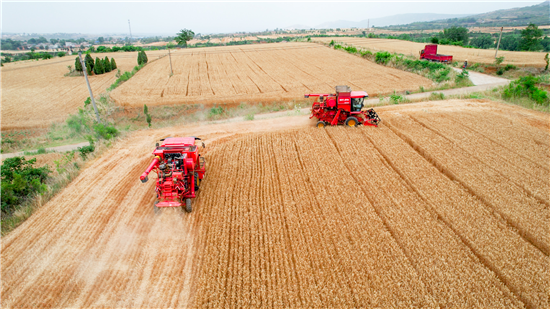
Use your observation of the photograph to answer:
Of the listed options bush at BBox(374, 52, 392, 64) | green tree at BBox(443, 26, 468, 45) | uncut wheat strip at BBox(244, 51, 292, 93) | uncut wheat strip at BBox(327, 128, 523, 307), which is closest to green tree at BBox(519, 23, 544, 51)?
green tree at BBox(443, 26, 468, 45)

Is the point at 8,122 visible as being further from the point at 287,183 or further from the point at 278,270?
the point at 278,270

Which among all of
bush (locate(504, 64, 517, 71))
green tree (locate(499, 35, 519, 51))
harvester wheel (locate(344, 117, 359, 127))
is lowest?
harvester wheel (locate(344, 117, 359, 127))

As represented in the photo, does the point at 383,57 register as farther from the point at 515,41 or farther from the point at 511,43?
the point at 515,41

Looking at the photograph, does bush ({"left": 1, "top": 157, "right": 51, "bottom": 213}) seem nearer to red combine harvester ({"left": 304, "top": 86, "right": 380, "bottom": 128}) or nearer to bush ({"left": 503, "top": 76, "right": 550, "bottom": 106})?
red combine harvester ({"left": 304, "top": 86, "right": 380, "bottom": 128})

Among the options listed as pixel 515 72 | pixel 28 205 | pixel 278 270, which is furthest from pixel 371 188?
pixel 515 72

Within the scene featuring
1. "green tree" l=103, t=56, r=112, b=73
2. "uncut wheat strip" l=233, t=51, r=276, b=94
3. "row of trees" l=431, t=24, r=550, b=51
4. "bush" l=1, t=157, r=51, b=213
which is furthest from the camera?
"row of trees" l=431, t=24, r=550, b=51

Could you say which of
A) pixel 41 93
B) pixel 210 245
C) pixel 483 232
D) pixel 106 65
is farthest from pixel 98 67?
pixel 483 232
